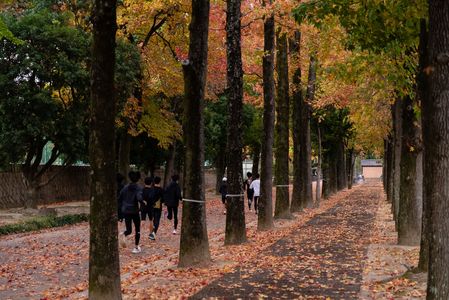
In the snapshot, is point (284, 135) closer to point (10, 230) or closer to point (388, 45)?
point (10, 230)

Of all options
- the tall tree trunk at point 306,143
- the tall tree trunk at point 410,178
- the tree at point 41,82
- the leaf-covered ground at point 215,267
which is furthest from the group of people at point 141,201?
the tall tree trunk at point 306,143

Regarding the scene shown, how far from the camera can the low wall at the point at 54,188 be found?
30.6 metres

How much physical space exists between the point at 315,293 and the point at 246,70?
21.7 meters

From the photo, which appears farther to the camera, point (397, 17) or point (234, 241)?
point (234, 241)

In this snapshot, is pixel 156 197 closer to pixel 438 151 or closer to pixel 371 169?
pixel 438 151

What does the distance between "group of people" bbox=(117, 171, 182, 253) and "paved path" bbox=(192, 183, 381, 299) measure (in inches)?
125

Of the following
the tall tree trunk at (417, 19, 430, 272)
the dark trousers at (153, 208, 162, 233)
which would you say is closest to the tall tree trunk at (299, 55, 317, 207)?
the dark trousers at (153, 208, 162, 233)

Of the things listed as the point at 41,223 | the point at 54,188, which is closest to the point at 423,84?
the point at 41,223

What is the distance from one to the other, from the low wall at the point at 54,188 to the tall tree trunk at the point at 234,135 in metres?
17.8

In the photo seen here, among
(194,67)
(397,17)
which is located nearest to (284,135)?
(194,67)

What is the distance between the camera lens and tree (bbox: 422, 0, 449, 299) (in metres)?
6.29

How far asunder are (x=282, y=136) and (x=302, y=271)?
37.7ft

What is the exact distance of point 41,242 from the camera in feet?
56.4

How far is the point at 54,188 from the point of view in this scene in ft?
122
